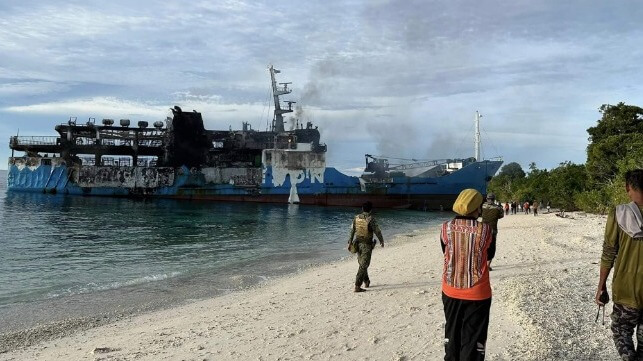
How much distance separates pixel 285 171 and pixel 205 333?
41.0 m

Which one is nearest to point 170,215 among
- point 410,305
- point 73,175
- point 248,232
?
point 248,232

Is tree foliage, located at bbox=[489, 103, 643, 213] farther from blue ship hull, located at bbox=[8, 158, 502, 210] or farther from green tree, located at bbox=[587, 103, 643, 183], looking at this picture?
blue ship hull, located at bbox=[8, 158, 502, 210]

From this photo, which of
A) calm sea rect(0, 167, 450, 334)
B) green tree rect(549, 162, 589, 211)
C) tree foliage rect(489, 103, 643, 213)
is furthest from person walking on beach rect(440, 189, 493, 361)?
green tree rect(549, 162, 589, 211)

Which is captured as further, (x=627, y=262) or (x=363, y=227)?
(x=363, y=227)

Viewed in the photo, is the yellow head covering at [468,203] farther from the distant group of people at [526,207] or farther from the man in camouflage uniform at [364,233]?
the distant group of people at [526,207]

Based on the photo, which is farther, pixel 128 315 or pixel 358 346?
pixel 128 315

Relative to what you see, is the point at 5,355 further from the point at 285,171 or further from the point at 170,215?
the point at 285,171

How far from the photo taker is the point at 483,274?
135 inches

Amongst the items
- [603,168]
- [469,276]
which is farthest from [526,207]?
[469,276]

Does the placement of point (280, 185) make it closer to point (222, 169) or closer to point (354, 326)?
point (222, 169)

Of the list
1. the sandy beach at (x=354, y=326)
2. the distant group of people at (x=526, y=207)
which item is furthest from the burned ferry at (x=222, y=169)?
the sandy beach at (x=354, y=326)

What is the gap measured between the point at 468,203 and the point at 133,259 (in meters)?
14.0

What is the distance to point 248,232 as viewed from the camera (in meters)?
23.8

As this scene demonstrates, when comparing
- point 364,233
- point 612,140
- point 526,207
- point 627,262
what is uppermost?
point 612,140
